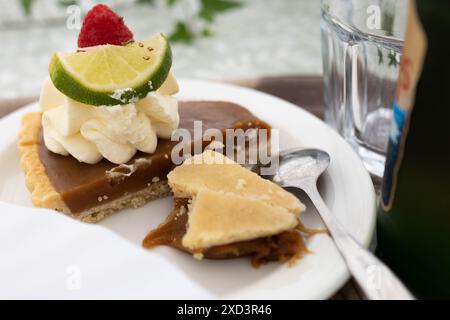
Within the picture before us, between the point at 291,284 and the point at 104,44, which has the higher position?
the point at 104,44

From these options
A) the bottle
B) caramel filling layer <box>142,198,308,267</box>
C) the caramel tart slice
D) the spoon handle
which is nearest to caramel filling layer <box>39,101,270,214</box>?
the caramel tart slice

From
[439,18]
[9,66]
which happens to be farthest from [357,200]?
[9,66]

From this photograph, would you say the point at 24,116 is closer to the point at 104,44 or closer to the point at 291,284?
the point at 104,44

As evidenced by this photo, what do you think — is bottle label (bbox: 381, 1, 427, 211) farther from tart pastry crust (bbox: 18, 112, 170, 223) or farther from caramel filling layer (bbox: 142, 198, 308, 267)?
tart pastry crust (bbox: 18, 112, 170, 223)

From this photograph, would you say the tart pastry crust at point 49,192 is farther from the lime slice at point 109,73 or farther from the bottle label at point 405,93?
the bottle label at point 405,93

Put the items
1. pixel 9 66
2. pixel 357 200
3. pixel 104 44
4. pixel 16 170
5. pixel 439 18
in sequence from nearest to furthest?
pixel 439 18 < pixel 357 200 < pixel 104 44 < pixel 16 170 < pixel 9 66

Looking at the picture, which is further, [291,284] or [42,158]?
[42,158]

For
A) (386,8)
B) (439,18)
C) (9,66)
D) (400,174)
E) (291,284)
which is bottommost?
(9,66)
